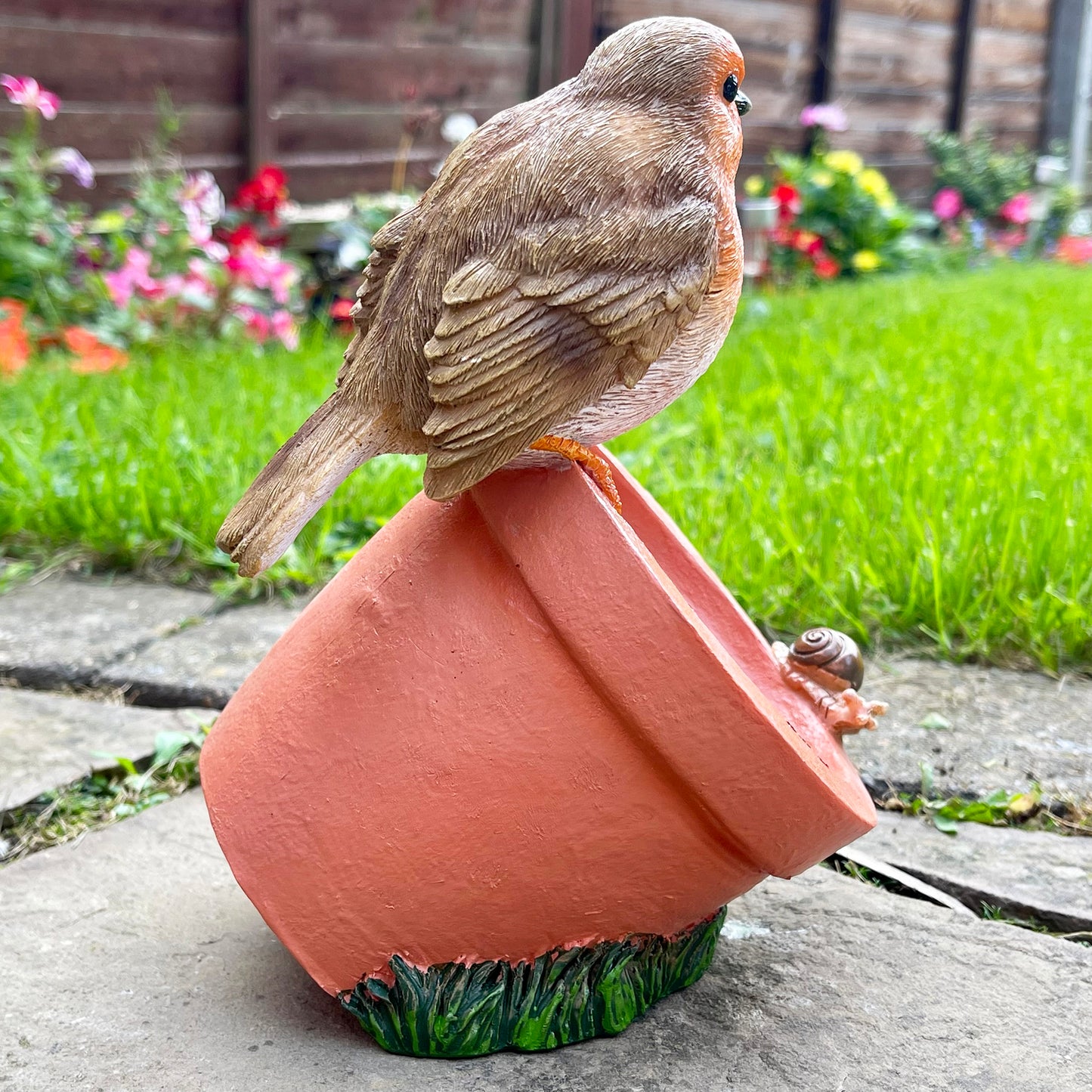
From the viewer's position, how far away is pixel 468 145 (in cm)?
134

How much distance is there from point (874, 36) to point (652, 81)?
8222 millimetres

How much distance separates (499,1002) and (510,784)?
243 mm

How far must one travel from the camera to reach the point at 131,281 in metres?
4.56

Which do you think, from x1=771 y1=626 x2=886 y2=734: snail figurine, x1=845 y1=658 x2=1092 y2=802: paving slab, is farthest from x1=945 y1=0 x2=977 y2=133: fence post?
x1=771 y1=626 x2=886 y2=734: snail figurine

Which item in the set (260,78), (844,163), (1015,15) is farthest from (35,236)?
(1015,15)

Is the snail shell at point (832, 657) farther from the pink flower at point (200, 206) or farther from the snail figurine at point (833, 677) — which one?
the pink flower at point (200, 206)

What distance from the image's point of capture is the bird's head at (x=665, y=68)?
1300mm

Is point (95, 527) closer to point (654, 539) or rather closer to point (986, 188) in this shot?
point (654, 539)

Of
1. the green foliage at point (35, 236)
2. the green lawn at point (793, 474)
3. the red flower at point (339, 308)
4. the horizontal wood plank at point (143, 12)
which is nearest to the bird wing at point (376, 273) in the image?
the green lawn at point (793, 474)

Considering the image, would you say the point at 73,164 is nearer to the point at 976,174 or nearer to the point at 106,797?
the point at 106,797

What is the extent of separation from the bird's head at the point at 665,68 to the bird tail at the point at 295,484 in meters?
0.43

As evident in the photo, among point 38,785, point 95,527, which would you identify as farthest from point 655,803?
point 95,527

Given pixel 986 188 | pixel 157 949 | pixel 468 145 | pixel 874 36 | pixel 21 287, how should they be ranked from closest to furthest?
pixel 468 145, pixel 157 949, pixel 21 287, pixel 874 36, pixel 986 188

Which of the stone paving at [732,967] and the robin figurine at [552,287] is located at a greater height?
the robin figurine at [552,287]
